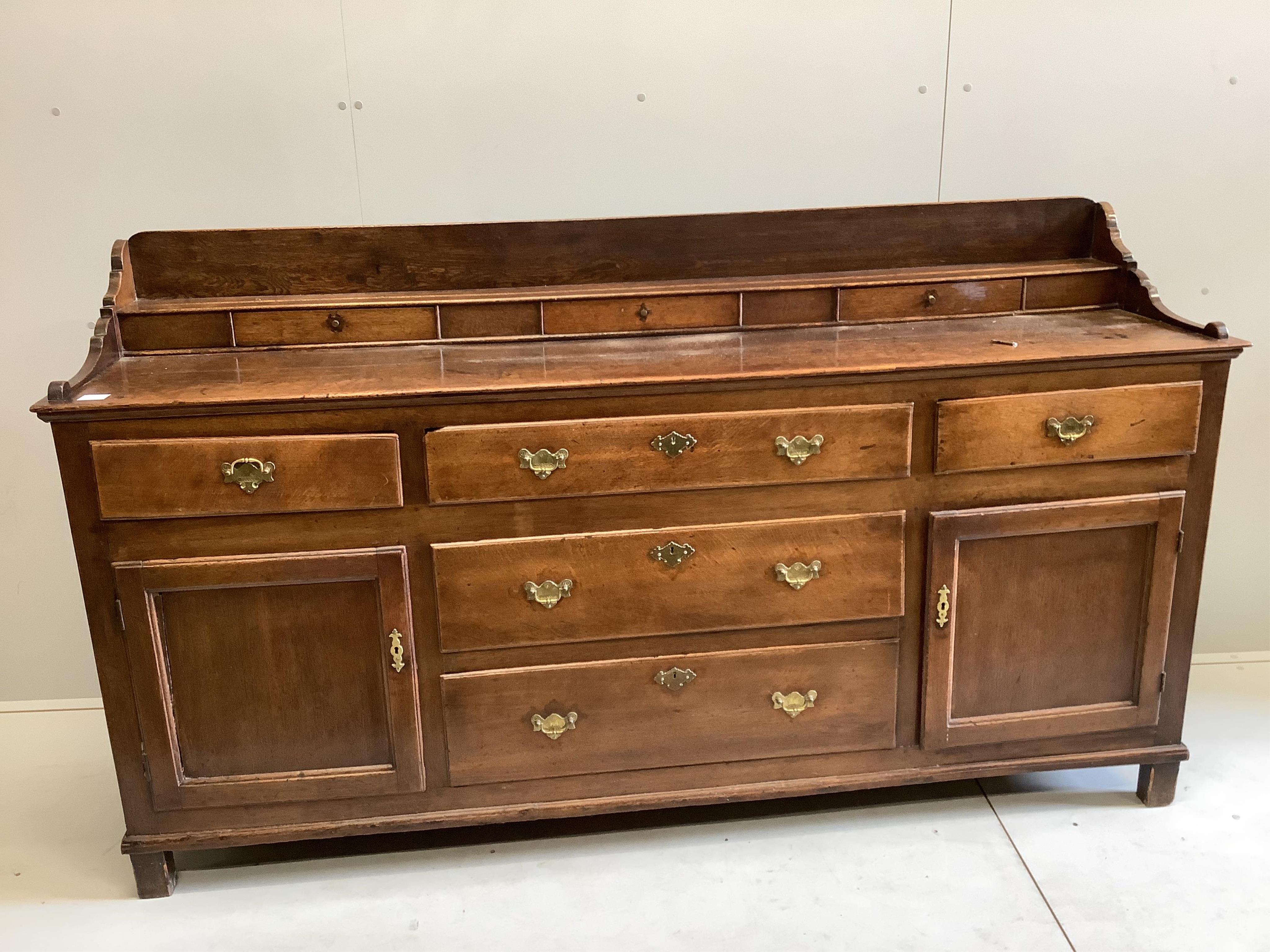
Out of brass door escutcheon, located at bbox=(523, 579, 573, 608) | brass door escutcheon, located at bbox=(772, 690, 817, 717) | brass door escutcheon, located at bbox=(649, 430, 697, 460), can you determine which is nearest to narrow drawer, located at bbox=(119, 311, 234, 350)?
brass door escutcheon, located at bbox=(523, 579, 573, 608)

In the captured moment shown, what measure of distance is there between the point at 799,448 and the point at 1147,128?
1407mm

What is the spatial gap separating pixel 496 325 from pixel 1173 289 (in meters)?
1.75

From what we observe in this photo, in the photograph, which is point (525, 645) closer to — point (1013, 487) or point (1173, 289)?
point (1013, 487)

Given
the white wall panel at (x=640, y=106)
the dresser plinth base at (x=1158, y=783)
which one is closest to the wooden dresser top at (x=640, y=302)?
the white wall panel at (x=640, y=106)

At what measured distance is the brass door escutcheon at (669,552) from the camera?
2.02 meters

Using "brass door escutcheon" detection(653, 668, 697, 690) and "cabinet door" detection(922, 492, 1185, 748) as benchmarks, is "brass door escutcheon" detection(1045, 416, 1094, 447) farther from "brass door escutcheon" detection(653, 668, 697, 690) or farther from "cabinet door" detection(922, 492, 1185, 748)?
"brass door escutcheon" detection(653, 668, 697, 690)

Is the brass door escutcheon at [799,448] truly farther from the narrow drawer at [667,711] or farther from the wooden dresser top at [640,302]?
the narrow drawer at [667,711]

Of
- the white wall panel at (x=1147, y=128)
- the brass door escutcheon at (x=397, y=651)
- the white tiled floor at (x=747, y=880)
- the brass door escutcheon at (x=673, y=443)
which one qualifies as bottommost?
the white tiled floor at (x=747, y=880)

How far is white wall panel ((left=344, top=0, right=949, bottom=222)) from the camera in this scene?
246 cm

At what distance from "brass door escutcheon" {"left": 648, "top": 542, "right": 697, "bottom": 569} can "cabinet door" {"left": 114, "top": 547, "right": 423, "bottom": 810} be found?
465 millimetres

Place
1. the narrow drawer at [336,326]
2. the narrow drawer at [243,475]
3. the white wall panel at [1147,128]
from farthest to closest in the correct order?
the white wall panel at [1147,128] → the narrow drawer at [336,326] → the narrow drawer at [243,475]

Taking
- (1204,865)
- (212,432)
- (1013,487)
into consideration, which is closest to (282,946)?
(212,432)

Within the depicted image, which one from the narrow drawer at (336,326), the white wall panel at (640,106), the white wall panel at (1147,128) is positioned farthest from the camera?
the white wall panel at (1147,128)

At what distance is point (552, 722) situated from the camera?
2.09 metres
